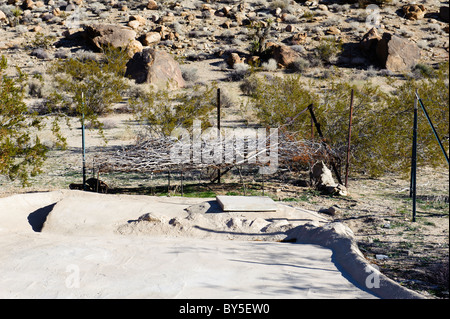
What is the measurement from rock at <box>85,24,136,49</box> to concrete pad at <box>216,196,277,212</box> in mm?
22997

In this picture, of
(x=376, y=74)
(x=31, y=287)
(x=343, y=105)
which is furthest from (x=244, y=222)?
(x=376, y=74)

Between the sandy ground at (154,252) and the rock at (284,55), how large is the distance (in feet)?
70.2

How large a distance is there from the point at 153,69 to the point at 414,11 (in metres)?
21.2

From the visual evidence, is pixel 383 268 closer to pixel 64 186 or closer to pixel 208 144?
pixel 208 144

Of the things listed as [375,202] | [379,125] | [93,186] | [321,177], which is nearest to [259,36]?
[379,125]

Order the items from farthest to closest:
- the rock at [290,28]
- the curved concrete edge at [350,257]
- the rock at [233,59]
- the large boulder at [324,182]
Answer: the rock at [290,28], the rock at [233,59], the large boulder at [324,182], the curved concrete edge at [350,257]

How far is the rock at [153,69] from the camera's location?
24734mm

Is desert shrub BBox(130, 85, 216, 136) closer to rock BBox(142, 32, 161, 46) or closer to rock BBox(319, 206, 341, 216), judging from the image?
rock BBox(319, 206, 341, 216)

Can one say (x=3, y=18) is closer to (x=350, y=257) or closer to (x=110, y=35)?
(x=110, y=35)

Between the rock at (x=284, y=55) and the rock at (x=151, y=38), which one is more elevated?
the rock at (x=151, y=38)

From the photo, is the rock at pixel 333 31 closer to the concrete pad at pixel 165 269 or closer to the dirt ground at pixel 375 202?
the dirt ground at pixel 375 202

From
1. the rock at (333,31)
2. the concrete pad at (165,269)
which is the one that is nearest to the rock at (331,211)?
the concrete pad at (165,269)

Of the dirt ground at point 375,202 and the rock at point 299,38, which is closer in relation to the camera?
the dirt ground at point 375,202

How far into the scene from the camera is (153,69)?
2484 cm
